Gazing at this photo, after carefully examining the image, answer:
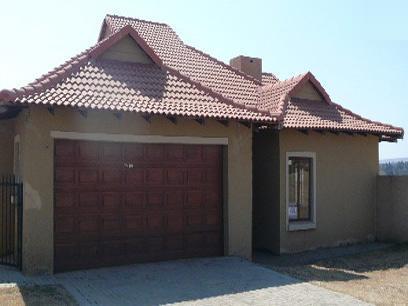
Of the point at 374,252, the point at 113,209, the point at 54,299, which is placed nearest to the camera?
the point at 54,299

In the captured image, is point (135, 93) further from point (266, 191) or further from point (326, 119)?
point (326, 119)

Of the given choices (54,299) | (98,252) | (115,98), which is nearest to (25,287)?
(54,299)

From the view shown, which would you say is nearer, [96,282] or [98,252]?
[96,282]

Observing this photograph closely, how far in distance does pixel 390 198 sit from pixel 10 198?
10833 mm

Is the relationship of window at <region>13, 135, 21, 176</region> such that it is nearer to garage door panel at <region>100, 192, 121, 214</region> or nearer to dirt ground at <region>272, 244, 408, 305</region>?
garage door panel at <region>100, 192, 121, 214</region>

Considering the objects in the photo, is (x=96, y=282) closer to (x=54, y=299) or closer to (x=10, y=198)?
(x=54, y=299)

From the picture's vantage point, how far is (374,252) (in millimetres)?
13016

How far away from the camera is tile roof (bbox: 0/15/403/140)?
9.24 m

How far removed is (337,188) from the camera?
45.8 ft

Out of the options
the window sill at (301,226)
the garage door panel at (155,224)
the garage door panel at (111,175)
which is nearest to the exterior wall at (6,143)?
the garage door panel at (111,175)

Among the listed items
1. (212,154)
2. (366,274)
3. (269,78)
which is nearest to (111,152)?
(212,154)

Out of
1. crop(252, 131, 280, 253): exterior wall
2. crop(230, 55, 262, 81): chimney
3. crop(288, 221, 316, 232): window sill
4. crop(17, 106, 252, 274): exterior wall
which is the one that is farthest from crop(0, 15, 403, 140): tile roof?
crop(288, 221, 316, 232): window sill

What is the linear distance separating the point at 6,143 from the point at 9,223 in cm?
196

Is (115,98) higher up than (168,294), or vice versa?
(115,98)
